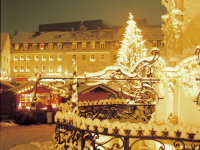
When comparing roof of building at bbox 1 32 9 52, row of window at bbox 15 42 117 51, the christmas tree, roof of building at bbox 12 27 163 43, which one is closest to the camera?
the christmas tree

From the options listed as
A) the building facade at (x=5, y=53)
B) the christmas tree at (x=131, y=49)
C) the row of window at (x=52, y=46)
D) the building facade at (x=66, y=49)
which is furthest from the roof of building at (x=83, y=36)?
the christmas tree at (x=131, y=49)

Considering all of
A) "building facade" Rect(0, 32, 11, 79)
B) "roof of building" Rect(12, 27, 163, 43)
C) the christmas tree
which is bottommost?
the christmas tree

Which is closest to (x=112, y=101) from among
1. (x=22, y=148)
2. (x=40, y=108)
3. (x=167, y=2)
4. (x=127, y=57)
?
(x=22, y=148)

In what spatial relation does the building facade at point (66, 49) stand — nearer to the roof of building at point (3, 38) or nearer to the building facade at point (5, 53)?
the building facade at point (5, 53)

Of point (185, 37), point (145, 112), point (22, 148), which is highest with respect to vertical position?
point (185, 37)

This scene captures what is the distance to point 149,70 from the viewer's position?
6387 mm

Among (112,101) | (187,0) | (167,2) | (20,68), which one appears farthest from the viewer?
(20,68)

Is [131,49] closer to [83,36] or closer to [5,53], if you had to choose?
[83,36]

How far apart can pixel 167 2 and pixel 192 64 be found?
1.98m

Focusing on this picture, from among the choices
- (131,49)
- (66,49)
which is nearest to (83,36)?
(66,49)

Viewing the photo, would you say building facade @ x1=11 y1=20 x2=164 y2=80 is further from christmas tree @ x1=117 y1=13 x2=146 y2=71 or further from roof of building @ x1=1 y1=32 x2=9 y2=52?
christmas tree @ x1=117 y1=13 x2=146 y2=71

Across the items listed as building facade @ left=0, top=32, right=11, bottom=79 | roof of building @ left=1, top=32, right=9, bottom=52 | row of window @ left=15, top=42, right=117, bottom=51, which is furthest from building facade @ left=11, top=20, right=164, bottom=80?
roof of building @ left=1, top=32, right=9, bottom=52

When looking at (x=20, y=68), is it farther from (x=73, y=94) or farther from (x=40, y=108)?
(x=73, y=94)

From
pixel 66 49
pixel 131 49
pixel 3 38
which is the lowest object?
pixel 131 49
